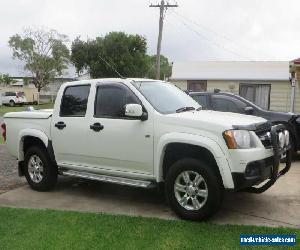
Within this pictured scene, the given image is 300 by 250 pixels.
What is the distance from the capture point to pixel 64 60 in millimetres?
57594

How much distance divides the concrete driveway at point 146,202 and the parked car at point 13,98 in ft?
130

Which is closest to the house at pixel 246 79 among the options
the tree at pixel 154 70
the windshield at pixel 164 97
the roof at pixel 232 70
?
the roof at pixel 232 70

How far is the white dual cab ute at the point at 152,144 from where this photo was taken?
228 inches

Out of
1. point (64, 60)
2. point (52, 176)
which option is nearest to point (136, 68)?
point (64, 60)

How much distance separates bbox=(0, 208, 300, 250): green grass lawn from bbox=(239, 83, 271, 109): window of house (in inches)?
727

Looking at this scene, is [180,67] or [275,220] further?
[180,67]

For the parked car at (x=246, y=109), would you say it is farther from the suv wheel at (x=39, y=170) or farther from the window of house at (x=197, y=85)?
the window of house at (x=197, y=85)

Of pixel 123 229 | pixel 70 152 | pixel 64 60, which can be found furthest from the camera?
pixel 64 60

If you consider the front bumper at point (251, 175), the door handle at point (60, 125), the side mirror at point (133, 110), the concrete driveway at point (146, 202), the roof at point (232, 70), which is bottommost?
the concrete driveway at point (146, 202)

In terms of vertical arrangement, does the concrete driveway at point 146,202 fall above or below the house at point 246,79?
below

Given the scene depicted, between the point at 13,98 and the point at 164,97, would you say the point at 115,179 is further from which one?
the point at 13,98

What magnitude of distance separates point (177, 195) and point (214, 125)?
1076mm

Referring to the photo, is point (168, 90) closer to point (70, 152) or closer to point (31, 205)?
point (70, 152)

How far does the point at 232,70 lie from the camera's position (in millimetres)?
24562
